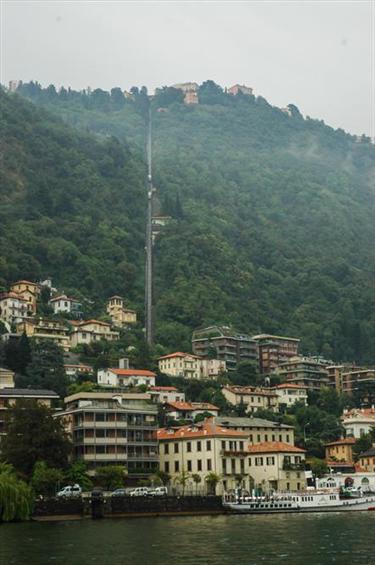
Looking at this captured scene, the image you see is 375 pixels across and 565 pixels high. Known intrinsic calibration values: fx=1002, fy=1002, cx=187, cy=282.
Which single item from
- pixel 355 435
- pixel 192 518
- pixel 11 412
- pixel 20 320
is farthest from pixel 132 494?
pixel 20 320

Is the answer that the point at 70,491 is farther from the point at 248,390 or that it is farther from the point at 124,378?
the point at 248,390

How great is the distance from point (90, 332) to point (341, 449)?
173 feet

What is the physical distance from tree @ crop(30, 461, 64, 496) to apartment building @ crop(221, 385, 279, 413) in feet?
191

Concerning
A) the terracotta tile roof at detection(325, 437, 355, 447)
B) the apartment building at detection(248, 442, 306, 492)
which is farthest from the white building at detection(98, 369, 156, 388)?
the apartment building at detection(248, 442, 306, 492)

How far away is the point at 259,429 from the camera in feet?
418

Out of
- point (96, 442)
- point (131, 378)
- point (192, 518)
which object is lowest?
point (192, 518)

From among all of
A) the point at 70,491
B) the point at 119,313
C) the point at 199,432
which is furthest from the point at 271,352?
the point at 70,491

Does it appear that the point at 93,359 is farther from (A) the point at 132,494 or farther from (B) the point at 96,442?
(A) the point at 132,494

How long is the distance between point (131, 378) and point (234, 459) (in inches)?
1451

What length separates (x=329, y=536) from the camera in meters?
68.6

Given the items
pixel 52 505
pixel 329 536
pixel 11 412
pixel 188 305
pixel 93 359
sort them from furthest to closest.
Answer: pixel 188 305 < pixel 93 359 < pixel 11 412 < pixel 52 505 < pixel 329 536

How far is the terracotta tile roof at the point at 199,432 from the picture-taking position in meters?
114

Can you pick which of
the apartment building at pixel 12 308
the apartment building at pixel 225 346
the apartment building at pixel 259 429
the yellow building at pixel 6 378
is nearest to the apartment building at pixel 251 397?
the apartment building at pixel 225 346

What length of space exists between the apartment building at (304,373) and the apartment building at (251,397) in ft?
53.5
